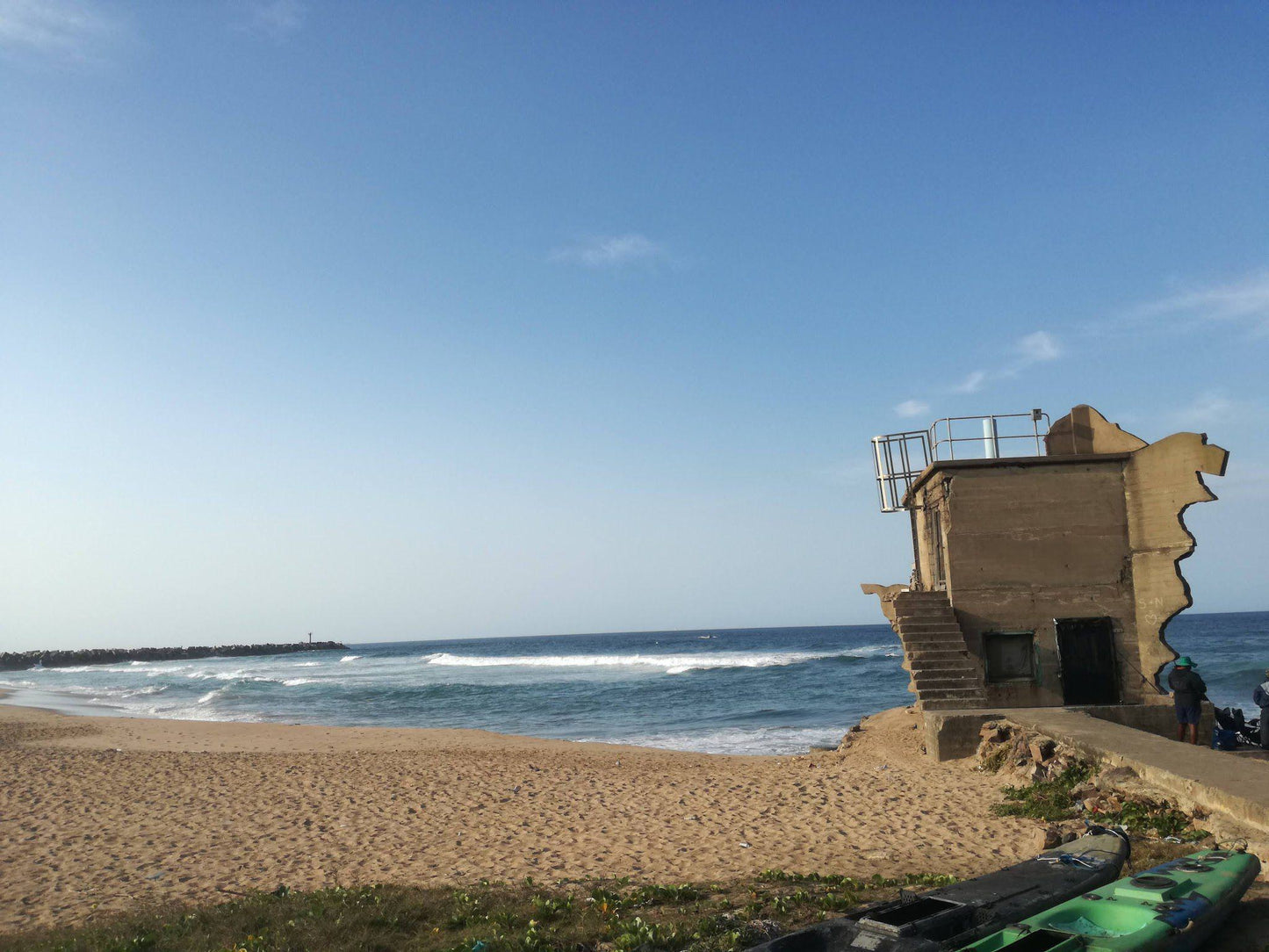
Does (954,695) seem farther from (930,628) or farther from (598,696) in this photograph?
(598,696)

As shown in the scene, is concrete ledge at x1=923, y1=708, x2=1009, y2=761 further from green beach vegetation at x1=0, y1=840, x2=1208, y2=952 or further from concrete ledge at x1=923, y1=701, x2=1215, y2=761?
green beach vegetation at x1=0, y1=840, x2=1208, y2=952

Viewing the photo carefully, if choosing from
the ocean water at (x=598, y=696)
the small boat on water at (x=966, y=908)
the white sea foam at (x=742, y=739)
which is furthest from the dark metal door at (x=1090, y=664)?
the small boat on water at (x=966, y=908)

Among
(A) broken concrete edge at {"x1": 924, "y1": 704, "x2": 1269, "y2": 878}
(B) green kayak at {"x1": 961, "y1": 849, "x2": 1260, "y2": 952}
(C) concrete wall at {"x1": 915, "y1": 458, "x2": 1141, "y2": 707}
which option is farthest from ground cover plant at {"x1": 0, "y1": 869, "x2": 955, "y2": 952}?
(C) concrete wall at {"x1": 915, "y1": 458, "x2": 1141, "y2": 707}

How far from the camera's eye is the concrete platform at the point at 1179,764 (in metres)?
7.14

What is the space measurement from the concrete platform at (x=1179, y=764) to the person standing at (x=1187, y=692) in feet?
5.48

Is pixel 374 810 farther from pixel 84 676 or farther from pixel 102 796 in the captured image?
pixel 84 676

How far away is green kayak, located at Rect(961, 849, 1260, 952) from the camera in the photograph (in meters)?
5.09

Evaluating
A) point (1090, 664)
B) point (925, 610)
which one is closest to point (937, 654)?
point (925, 610)

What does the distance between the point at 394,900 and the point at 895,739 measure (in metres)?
10.2

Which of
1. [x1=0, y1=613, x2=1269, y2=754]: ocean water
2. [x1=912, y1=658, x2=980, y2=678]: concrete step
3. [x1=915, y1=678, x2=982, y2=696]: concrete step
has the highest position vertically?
[x1=912, y1=658, x2=980, y2=678]: concrete step

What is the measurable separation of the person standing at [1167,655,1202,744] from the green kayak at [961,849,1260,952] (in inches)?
277

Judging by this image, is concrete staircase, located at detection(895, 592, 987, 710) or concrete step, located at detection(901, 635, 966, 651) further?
concrete step, located at detection(901, 635, 966, 651)

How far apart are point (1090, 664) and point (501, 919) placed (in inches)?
465

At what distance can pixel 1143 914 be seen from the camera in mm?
5359
